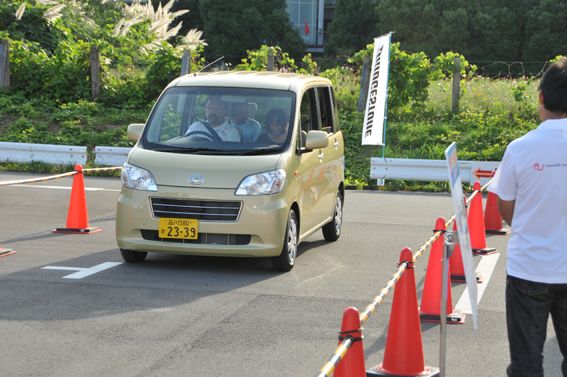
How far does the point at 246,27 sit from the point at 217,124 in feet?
172

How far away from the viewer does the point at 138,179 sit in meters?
10.5

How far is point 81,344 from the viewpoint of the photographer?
750cm

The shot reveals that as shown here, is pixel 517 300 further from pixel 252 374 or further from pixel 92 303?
pixel 92 303

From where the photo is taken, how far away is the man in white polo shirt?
492 centimetres

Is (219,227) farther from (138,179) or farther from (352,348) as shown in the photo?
(352,348)

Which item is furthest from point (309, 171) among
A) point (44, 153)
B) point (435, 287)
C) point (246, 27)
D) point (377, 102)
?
point (246, 27)

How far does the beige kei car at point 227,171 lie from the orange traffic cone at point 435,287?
2261 millimetres

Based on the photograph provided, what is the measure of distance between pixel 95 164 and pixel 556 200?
1733 cm

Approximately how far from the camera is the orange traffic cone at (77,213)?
12906 millimetres

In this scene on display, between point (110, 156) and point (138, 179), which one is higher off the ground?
point (138, 179)

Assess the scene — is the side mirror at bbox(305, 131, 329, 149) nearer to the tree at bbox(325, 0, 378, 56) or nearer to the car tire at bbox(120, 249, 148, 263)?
the car tire at bbox(120, 249, 148, 263)

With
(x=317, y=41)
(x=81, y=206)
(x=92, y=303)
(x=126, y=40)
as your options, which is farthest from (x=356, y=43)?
(x=92, y=303)

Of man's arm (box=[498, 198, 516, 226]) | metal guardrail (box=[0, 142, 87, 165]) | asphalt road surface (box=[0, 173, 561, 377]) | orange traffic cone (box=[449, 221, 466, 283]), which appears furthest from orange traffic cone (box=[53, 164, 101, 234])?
man's arm (box=[498, 198, 516, 226])

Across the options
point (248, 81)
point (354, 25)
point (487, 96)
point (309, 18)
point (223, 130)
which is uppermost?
point (309, 18)
